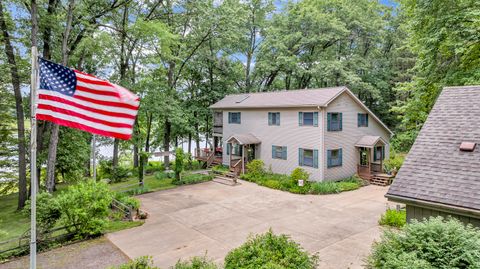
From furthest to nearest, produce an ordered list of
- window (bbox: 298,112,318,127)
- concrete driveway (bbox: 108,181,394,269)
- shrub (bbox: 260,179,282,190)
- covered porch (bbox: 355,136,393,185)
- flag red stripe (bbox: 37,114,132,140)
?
covered porch (bbox: 355,136,393,185) < window (bbox: 298,112,318,127) < shrub (bbox: 260,179,282,190) < concrete driveway (bbox: 108,181,394,269) < flag red stripe (bbox: 37,114,132,140)

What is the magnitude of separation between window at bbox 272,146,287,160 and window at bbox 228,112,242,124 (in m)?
4.46

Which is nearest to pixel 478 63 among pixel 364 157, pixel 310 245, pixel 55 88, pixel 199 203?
pixel 364 157

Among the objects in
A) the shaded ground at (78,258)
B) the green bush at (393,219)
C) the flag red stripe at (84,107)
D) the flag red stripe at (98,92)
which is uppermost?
the flag red stripe at (98,92)

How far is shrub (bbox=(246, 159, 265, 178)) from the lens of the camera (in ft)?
67.9

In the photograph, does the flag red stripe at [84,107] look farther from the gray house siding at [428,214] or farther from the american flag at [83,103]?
the gray house siding at [428,214]

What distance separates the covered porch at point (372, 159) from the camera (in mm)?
19438

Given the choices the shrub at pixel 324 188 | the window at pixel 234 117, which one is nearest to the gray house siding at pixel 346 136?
the shrub at pixel 324 188

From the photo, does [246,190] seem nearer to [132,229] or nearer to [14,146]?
[132,229]

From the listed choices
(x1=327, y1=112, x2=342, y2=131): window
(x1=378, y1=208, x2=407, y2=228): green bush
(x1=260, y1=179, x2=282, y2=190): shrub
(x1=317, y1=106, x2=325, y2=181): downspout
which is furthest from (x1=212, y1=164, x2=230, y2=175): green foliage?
(x1=378, y1=208, x2=407, y2=228): green bush

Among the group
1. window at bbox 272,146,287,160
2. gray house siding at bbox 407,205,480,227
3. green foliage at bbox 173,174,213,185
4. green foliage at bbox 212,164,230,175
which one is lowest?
green foliage at bbox 173,174,213,185

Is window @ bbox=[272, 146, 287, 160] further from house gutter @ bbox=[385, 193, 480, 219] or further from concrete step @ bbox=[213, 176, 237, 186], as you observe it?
house gutter @ bbox=[385, 193, 480, 219]

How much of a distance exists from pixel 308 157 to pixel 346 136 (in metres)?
3.24

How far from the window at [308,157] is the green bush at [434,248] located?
42.2ft

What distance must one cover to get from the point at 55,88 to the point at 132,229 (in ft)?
24.6
